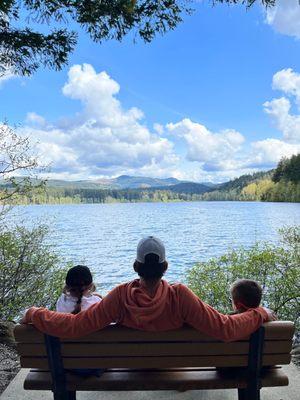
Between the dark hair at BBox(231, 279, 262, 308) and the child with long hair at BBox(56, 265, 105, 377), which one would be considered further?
the child with long hair at BBox(56, 265, 105, 377)

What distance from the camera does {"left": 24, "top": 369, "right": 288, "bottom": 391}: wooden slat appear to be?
3000mm

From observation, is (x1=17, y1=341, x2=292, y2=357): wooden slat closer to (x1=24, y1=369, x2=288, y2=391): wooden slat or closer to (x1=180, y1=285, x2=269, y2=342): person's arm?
(x1=180, y1=285, x2=269, y2=342): person's arm

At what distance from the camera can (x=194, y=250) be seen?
2286 cm

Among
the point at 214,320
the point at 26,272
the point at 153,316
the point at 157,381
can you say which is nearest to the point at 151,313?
the point at 153,316

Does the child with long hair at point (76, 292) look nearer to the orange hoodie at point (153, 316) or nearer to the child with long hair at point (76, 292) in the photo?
the child with long hair at point (76, 292)

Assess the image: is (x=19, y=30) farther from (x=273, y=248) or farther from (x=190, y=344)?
(x=273, y=248)

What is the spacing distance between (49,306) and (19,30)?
6.13 metres

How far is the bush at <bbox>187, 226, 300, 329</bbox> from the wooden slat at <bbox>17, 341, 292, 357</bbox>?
18.7 feet

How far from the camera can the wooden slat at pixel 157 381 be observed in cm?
300

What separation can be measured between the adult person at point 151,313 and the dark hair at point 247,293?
0.17 meters

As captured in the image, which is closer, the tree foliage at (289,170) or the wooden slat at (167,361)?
the wooden slat at (167,361)

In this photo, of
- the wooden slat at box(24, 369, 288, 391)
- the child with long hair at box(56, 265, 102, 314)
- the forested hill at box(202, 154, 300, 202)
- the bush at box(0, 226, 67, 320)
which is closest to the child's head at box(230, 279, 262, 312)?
the wooden slat at box(24, 369, 288, 391)

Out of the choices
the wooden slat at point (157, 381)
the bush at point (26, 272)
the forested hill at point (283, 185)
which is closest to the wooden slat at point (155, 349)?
the wooden slat at point (157, 381)

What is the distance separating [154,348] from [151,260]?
0.59 m
